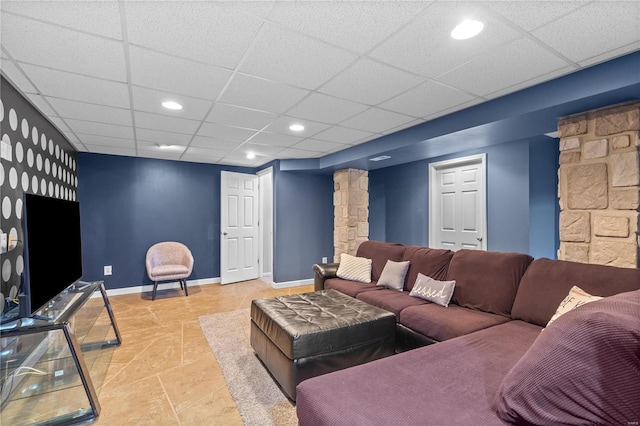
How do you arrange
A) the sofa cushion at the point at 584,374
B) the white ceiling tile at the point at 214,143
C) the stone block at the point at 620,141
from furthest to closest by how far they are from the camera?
the white ceiling tile at the point at 214,143 < the stone block at the point at 620,141 < the sofa cushion at the point at 584,374

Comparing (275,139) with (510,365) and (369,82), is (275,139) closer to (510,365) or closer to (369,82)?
(369,82)

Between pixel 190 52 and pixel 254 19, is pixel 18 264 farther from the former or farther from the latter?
pixel 254 19

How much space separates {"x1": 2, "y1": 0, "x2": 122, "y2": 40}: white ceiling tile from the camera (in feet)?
4.51

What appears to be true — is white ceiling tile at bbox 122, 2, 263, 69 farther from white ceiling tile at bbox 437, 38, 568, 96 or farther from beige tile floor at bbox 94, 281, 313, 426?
beige tile floor at bbox 94, 281, 313, 426

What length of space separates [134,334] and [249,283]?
2.45 m

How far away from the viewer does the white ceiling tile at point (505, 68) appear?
1801 mm

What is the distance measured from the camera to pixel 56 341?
243 cm

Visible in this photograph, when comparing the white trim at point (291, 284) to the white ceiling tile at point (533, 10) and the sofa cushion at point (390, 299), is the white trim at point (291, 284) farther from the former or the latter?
the white ceiling tile at point (533, 10)

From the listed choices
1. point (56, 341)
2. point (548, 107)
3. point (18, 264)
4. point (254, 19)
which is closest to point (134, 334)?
point (56, 341)

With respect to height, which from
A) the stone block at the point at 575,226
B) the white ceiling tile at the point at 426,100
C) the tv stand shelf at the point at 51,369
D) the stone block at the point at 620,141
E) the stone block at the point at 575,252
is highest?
the white ceiling tile at the point at 426,100

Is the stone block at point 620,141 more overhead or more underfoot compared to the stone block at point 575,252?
more overhead

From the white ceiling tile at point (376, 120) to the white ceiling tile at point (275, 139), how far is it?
835 millimetres

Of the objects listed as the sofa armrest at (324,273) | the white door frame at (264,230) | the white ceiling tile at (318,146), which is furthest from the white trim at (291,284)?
the white ceiling tile at (318,146)

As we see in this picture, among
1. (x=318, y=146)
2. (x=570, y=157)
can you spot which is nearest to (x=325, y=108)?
(x=318, y=146)
